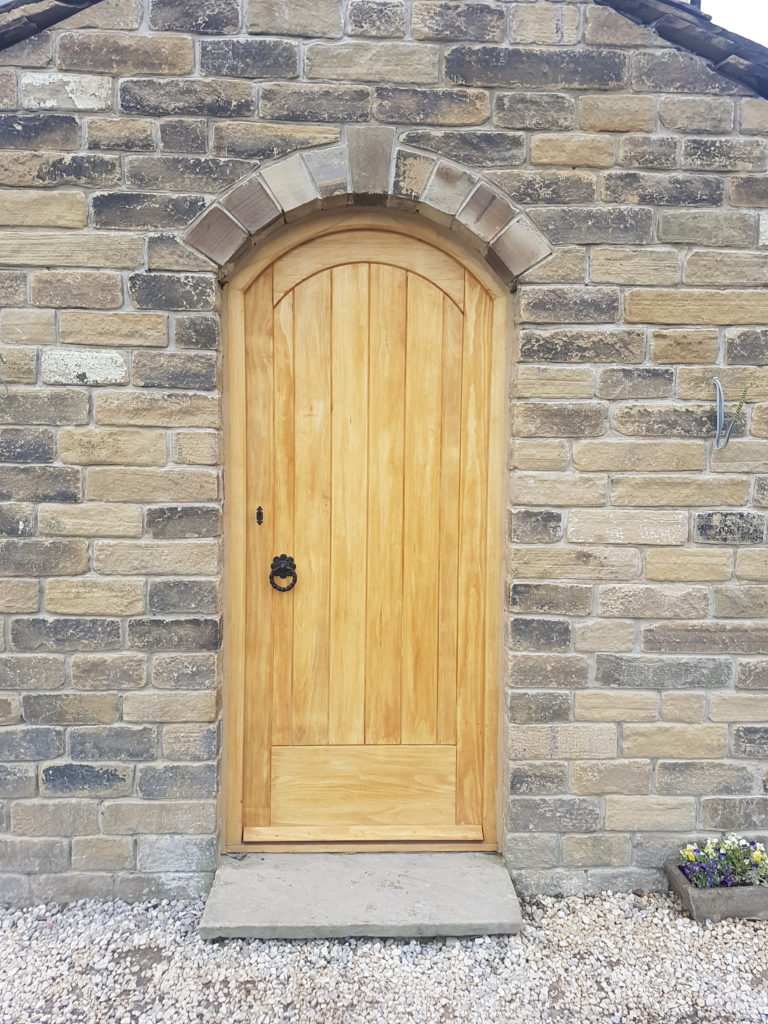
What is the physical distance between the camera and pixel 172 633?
2.51 metres

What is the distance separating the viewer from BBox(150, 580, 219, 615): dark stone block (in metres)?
2.50

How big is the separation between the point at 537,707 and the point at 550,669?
15 cm

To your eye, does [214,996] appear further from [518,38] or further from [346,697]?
[518,38]

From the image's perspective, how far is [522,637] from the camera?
2.55 meters

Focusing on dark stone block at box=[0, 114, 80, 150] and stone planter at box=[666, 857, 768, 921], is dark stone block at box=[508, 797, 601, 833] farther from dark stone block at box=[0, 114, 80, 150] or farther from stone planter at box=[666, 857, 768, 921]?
dark stone block at box=[0, 114, 80, 150]

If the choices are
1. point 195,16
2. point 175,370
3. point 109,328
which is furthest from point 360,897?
point 195,16

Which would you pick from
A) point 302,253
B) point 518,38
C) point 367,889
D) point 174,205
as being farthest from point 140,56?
point 367,889

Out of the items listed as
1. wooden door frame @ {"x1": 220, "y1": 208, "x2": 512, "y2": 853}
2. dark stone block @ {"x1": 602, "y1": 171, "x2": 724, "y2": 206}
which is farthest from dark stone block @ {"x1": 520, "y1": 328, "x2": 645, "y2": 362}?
dark stone block @ {"x1": 602, "y1": 171, "x2": 724, "y2": 206}

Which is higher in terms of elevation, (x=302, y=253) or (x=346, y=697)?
(x=302, y=253)

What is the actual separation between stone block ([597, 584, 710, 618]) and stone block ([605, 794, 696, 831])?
0.72 m

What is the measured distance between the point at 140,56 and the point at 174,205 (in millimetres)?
524

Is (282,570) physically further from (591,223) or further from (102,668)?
(591,223)

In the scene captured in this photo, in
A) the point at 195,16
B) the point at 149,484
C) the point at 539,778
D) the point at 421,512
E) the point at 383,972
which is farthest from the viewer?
the point at 421,512

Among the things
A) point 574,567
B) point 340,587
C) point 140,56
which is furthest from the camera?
point 340,587
